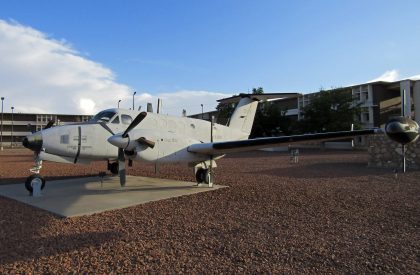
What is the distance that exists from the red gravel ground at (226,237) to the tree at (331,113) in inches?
1264

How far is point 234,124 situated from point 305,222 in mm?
11275

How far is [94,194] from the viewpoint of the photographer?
11.4 meters

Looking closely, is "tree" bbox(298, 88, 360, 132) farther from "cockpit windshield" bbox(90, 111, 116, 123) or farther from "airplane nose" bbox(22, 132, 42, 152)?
"airplane nose" bbox(22, 132, 42, 152)

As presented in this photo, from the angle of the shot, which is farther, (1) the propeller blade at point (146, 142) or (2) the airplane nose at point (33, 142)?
(1) the propeller blade at point (146, 142)

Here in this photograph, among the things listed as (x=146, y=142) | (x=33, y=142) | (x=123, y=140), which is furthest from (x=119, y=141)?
(x=33, y=142)

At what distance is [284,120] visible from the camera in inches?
2015

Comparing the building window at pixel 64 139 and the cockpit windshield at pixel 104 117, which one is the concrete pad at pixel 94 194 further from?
the cockpit windshield at pixel 104 117

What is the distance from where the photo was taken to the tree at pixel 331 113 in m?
40.9

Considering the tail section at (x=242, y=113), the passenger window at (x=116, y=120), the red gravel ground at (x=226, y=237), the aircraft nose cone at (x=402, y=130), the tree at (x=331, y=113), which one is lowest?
the red gravel ground at (x=226, y=237)

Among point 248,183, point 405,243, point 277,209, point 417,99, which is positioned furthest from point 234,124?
point 417,99

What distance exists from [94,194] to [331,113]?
118 ft

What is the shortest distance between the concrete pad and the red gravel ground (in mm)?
590

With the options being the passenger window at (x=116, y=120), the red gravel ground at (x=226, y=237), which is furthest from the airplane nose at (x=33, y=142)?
the passenger window at (x=116, y=120)

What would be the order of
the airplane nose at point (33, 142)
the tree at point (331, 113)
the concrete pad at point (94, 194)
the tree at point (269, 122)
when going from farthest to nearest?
the tree at point (269, 122)
the tree at point (331, 113)
the airplane nose at point (33, 142)
the concrete pad at point (94, 194)
